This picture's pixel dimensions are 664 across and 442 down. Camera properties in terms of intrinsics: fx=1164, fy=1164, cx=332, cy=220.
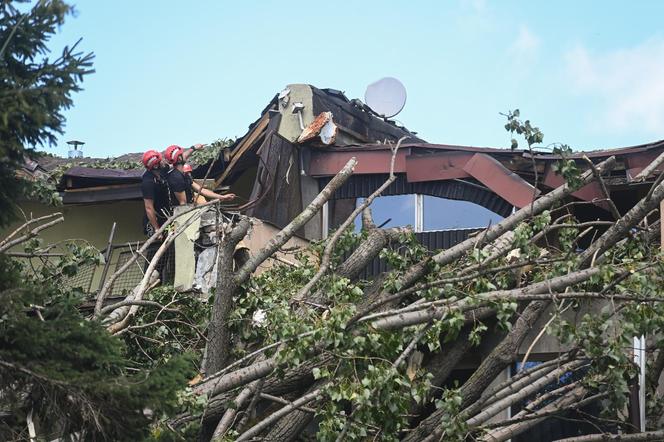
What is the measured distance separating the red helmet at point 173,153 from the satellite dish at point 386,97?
3.20m

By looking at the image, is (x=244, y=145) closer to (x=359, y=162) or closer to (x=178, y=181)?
(x=359, y=162)

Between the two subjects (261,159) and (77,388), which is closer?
(77,388)

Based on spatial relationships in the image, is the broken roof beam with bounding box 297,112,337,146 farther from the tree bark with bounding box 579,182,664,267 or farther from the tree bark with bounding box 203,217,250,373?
the tree bark with bounding box 579,182,664,267

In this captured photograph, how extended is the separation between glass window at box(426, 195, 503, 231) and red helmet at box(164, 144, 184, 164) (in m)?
2.96

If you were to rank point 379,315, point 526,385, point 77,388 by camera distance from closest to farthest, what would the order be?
1. point 77,388
2. point 379,315
3. point 526,385

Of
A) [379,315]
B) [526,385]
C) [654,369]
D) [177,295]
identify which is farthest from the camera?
[177,295]

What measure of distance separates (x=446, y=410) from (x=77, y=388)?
3212 millimetres

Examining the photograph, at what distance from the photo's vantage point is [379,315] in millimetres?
8562

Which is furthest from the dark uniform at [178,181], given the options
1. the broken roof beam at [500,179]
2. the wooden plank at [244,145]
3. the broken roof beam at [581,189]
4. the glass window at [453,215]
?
the broken roof beam at [581,189]

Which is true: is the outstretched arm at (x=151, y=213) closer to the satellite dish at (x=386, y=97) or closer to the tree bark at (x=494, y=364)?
the satellite dish at (x=386, y=97)

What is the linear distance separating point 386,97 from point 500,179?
2890 mm

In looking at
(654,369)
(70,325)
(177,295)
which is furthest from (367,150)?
(70,325)

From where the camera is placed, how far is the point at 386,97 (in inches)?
598

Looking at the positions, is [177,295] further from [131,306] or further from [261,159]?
[261,159]
